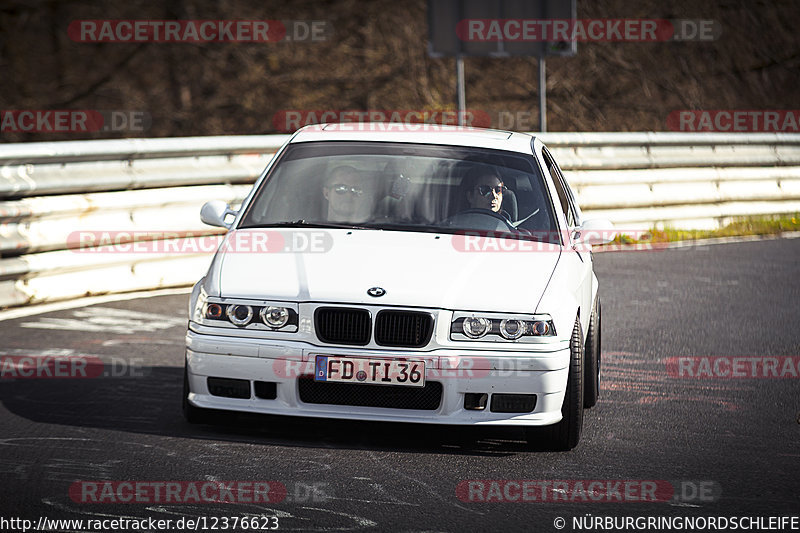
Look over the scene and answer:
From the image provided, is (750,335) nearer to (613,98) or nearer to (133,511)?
(133,511)

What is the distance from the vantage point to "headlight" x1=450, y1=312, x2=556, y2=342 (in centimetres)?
610

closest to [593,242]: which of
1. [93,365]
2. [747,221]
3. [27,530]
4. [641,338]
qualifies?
[641,338]

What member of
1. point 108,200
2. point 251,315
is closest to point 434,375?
point 251,315

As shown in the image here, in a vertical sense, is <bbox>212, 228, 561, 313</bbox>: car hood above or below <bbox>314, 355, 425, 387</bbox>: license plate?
above

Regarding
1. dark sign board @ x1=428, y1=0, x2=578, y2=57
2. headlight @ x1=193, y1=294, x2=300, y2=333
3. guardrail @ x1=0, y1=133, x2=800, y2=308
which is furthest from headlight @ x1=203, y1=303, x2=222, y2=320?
dark sign board @ x1=428, y1=0, x2=578, y2=57

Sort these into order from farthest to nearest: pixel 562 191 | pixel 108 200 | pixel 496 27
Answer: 1. pixel 496 27
2. pixel 108 200
3. pixel 562 191

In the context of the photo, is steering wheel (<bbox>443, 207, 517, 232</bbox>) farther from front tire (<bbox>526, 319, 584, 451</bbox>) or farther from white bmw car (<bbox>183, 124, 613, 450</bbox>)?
front tire (<bbox>526, 319, 584, 451</bbox>)

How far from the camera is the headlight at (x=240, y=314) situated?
245 inches

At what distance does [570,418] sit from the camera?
6.28 metres

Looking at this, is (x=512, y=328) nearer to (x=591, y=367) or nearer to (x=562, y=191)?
(x=591, y=367)

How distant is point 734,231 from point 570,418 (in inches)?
489

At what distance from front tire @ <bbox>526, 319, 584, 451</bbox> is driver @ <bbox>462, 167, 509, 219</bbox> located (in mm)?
1164

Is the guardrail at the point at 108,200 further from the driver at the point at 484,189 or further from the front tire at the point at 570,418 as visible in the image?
the front tire at the point at 570,418

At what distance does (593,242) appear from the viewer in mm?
7586
